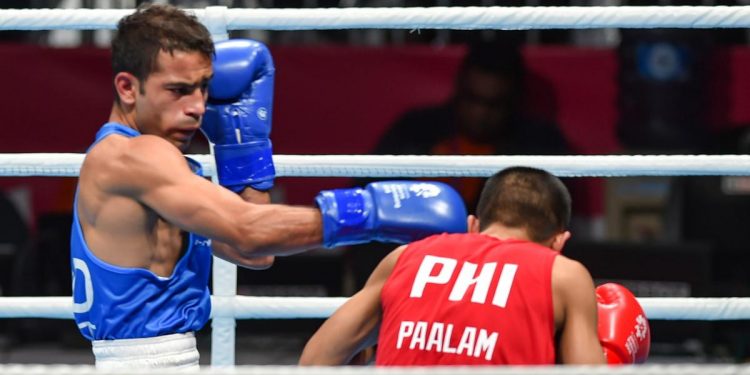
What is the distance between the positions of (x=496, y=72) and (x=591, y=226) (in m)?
0.78

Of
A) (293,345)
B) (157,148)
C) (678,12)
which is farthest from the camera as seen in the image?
(293,345)

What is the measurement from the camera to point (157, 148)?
2.58 metres

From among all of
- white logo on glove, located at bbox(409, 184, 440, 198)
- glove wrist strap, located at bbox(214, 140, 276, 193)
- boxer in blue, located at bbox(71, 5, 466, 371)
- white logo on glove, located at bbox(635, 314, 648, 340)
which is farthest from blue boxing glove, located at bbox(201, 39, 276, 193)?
white logo on glove, located at bbox(635, 314, 648, 340)

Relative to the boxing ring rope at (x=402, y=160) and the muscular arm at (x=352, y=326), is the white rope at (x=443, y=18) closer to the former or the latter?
the boxing ring rope at (x=402, y=160)

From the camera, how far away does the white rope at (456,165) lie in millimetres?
3154

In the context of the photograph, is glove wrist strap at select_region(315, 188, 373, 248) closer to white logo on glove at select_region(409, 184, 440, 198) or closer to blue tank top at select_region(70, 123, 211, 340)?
white logo on glove at select_region(409, 184, 440, 198)

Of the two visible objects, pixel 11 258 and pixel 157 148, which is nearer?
pixel 157 148

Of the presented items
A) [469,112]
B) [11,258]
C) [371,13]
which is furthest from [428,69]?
[371,13]

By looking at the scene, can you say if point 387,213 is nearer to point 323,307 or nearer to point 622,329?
point 622,329

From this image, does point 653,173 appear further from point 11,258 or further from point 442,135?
point 11,258

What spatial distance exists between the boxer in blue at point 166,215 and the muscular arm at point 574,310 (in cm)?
22

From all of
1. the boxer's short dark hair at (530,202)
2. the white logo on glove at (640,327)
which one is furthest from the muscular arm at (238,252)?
the white logo on glove at (640,327)

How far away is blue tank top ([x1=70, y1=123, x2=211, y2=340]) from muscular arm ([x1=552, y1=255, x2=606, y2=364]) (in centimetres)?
76

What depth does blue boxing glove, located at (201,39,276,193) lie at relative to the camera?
2.89 metres
